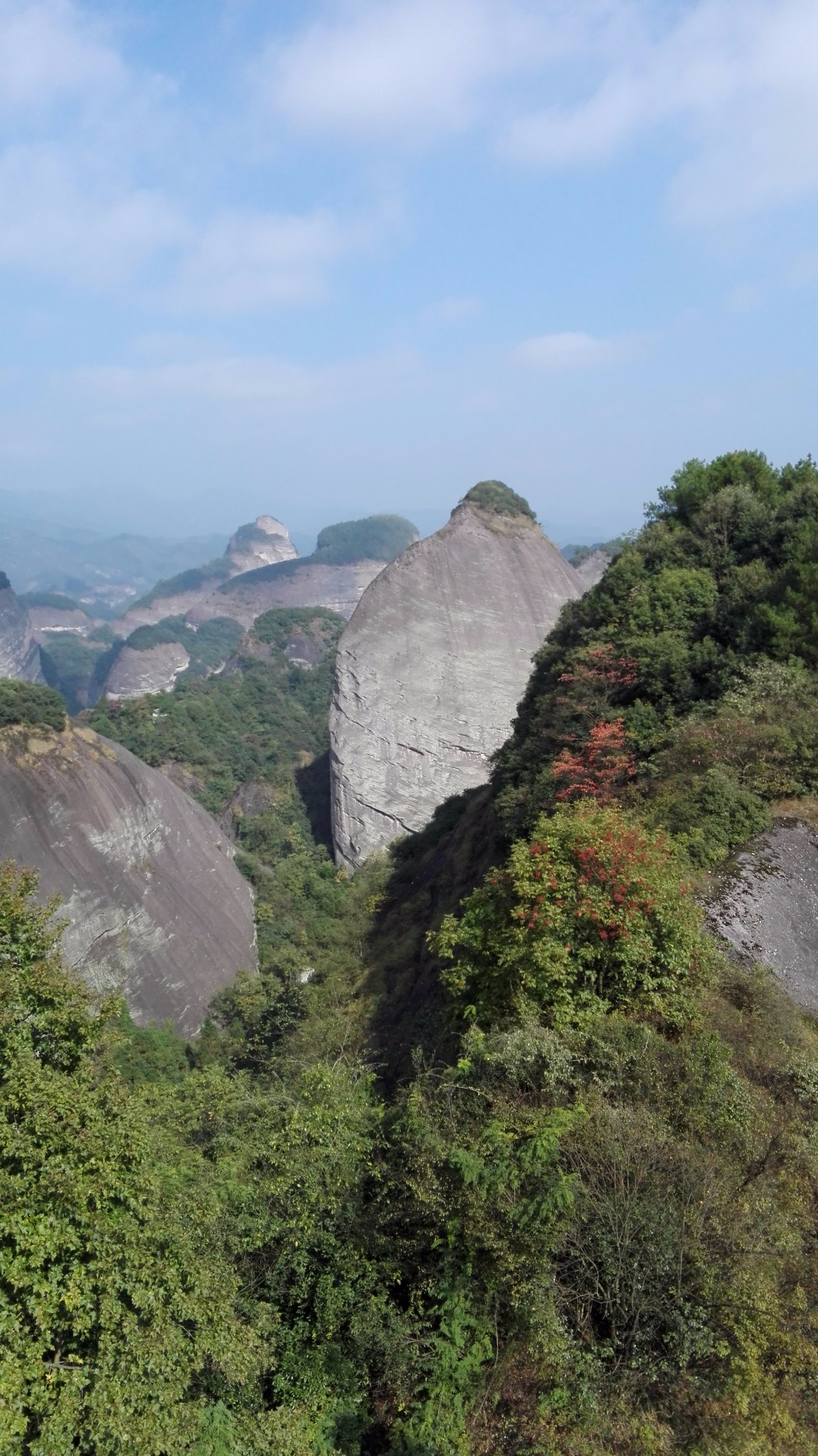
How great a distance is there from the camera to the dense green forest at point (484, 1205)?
5.21 metres

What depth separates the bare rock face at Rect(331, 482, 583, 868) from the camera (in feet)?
129

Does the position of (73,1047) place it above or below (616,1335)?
above

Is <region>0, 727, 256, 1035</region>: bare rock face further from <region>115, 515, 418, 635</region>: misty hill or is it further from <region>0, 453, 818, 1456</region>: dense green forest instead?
<region>115, 515, 418, 635</region>: misty hill

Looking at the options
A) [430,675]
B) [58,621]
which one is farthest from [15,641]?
[430,675]

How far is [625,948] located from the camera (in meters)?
7.98

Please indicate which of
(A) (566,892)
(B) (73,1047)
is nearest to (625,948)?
(A) (566,892)

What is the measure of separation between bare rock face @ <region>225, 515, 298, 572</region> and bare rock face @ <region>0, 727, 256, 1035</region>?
152329 millimetres

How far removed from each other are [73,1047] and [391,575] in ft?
124

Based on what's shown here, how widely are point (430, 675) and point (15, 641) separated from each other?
7693 centimetres

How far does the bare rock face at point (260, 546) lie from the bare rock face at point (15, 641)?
72.1 meters

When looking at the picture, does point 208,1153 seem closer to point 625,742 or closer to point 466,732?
point 625,742

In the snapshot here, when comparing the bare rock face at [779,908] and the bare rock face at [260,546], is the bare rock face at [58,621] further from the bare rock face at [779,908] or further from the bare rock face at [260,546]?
the bare rock face at [779,908]

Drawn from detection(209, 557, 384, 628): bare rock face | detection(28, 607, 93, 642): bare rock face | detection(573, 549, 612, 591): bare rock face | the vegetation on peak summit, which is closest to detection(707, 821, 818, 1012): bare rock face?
the vegetation on peak summit

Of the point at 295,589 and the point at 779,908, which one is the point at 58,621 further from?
the point at 779,908
